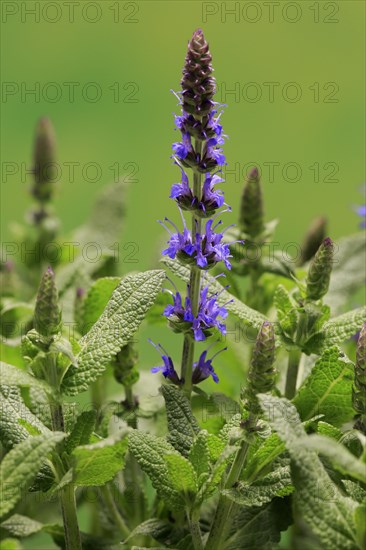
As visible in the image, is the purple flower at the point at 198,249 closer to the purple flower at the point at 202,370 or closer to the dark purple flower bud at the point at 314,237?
the purple flower at the point at 202,370

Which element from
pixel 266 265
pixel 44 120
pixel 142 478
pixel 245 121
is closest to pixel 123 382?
pixel 142 478

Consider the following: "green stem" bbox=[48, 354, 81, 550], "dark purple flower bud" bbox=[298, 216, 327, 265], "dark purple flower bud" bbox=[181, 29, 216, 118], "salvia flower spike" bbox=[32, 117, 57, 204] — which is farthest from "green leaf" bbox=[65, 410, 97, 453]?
"salvia flower spike" bbox=[32, 117, 57, 204]

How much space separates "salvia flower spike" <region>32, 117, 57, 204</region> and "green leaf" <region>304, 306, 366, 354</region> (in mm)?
507

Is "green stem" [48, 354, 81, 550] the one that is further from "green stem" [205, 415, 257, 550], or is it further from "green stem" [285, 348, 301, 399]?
"green stem" [285, 348, 301, 399]

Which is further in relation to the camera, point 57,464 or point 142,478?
point 142,478

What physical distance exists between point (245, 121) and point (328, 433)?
1.54 m

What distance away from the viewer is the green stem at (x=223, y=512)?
631 mm

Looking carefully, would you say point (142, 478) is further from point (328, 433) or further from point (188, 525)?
point (328, 433)

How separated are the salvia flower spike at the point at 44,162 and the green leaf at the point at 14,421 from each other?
1.61ft

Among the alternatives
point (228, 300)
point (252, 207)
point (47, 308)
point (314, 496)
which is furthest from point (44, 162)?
point (314, 496)

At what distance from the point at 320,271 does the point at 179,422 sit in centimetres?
16

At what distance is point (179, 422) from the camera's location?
65 cm

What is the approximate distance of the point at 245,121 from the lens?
209 centimetres

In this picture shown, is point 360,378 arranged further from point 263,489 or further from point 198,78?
point 198,78
